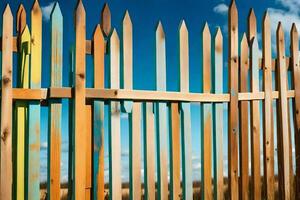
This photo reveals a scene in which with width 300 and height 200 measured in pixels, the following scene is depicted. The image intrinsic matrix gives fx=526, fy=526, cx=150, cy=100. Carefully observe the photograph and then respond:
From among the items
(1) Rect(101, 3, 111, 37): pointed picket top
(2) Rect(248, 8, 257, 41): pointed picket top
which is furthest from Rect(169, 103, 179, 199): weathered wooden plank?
(2) Rect(248, 8, 257, 41): pointed picket top

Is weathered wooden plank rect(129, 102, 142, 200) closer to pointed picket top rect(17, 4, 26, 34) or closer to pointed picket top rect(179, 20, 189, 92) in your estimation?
pointed picket top rect(179, 20, 189, 92)

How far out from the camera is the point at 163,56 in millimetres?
4758

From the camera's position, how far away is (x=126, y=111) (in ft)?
14.9

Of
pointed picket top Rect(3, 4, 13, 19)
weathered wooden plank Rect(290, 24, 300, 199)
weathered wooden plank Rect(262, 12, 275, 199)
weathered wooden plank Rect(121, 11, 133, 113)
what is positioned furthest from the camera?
weathered wooden plank Rect(290, 24, 300, 199)

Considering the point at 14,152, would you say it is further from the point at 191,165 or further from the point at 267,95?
the point at 267,95

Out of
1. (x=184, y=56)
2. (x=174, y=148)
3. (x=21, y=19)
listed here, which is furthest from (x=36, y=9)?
(x=174, y=148)

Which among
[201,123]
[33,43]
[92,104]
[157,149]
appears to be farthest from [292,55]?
[33,43]

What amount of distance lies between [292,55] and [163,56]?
177 centimetres

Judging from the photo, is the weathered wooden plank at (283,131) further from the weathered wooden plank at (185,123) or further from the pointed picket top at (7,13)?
the pointed picket top at (7,13)

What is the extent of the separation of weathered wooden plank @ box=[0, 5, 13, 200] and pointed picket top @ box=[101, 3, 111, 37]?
2.69 ft

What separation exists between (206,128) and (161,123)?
1.72ft

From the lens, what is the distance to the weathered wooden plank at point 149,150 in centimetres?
461

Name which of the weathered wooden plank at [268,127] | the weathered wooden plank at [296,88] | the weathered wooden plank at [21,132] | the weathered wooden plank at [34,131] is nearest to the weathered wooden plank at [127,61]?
the weathered wooden plank at [34,131]

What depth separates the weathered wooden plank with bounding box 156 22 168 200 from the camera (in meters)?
4.66
